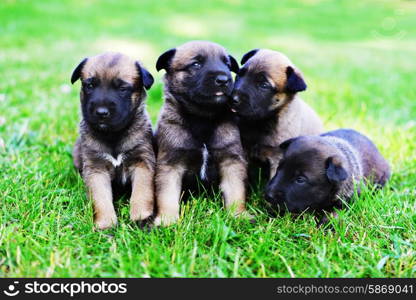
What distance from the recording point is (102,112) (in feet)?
12.4

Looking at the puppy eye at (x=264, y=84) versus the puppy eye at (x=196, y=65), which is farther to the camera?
the puppy eye at (x=264, y=84)

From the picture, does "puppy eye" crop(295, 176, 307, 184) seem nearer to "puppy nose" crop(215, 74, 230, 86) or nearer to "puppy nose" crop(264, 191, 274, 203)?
"puppy nose" crop(264, 191, 274, 203)

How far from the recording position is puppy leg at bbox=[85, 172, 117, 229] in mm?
3768

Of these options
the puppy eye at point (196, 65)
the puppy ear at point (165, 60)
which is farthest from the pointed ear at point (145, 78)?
the puppy eye at point (196, 65)

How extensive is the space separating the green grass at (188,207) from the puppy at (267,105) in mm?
494

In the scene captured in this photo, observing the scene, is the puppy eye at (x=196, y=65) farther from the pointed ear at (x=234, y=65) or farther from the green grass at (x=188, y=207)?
the green grass at (x=188, y=207)

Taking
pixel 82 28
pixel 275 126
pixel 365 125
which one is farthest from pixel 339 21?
A: pixel 275 126

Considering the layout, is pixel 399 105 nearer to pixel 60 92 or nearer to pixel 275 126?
pixel 275 126

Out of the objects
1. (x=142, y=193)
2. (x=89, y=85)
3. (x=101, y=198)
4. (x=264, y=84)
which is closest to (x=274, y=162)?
(x=264, y=84)

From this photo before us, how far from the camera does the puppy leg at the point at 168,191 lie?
12.7 feet

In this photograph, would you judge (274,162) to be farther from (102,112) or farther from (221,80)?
(102,112)

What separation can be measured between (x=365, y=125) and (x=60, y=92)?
5.00 m

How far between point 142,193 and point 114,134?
611 mm

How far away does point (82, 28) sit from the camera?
16.2m
